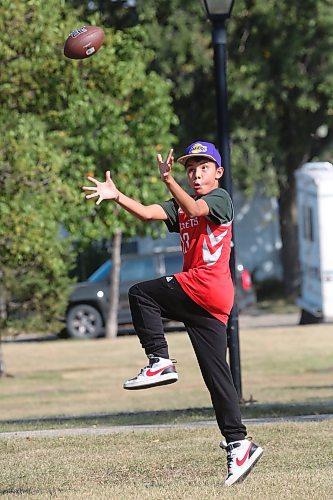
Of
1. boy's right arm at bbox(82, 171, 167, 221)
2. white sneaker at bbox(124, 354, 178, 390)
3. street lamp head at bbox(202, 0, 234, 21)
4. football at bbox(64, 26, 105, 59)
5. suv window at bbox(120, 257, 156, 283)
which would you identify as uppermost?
street lamp head at bbox(202, 0, 234, 21)

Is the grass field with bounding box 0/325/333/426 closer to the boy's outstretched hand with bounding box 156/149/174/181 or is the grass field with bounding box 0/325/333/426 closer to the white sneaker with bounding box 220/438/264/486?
the white sneaker with bounding box 220/438/264/486

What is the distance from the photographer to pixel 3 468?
800 cm

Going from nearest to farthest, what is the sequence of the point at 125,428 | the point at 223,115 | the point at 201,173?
the point at 201,173 < the point at 125,428 < the point at 223,115

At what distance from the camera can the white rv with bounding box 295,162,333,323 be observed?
23.0m

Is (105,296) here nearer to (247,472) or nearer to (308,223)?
(308,223)

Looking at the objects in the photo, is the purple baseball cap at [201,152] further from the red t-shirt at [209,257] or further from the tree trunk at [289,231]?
the tree trunk at [289,231]

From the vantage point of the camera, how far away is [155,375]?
709 cm

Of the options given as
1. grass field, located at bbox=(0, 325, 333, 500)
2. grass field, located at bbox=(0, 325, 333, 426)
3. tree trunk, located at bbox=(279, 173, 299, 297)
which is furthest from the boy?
tree trunk, located at bbox=(279, 173, 299, 297)

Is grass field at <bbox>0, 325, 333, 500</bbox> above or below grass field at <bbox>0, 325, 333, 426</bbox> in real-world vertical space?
above

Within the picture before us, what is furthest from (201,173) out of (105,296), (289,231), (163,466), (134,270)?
(289,231)

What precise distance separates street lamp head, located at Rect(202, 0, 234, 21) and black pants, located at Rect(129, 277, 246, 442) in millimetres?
5787

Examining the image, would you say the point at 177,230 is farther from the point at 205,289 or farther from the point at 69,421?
the point at 69,421

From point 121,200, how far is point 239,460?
64.3 inches

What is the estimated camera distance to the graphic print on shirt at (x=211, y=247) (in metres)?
7.07
